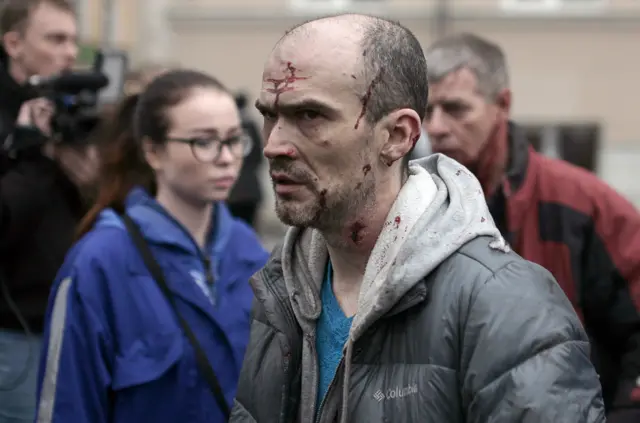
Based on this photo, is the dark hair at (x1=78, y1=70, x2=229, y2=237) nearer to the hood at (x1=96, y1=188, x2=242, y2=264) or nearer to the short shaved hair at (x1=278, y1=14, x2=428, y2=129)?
the hood at (x1=96, y1=188, x2=242, y2=264)

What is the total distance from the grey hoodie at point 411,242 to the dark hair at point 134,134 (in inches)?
65.8

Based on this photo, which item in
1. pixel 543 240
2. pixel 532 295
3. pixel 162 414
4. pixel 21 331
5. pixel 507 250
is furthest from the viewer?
pixel 21 331

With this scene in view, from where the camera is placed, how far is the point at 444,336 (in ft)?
6.72

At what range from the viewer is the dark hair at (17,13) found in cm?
461

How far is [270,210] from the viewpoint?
21.0 metres

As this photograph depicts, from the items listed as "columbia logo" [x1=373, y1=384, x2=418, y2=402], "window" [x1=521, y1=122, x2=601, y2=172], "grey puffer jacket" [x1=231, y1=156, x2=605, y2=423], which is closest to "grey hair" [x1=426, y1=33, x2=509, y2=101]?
"grey puffer jacket" [x1=231, y1=156, x2=605, y2=423]

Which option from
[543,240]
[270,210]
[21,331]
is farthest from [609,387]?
[270,210]

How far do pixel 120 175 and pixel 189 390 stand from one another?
1031 millimetres

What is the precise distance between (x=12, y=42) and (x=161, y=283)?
1.54 metres

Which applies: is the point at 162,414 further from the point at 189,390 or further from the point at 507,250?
the point at 507,250

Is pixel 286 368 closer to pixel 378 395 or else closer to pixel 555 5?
pixel 378 395

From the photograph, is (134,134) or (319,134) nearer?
(319,134)

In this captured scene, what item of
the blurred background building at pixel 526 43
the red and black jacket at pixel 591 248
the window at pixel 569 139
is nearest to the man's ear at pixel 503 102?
the red and black jacket at pixel 591 248

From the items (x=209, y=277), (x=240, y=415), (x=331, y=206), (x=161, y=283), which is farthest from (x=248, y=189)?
(x=331, y=206)
